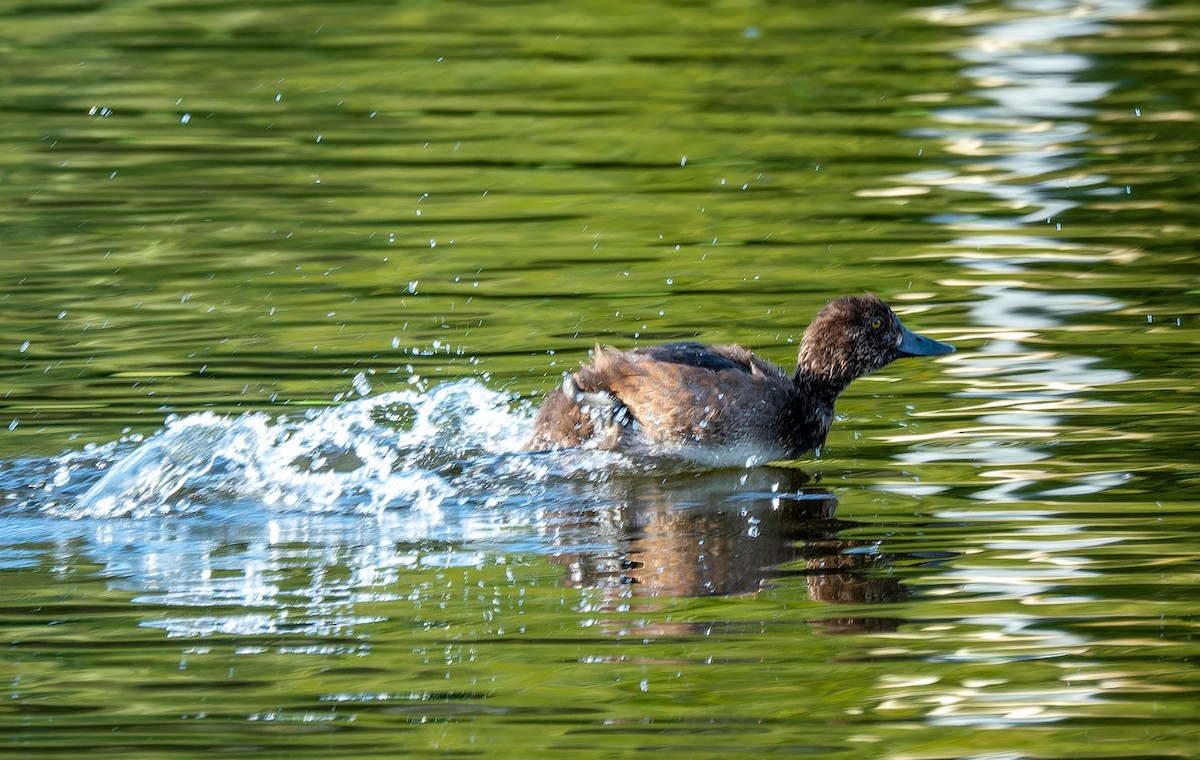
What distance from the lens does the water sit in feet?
21.5

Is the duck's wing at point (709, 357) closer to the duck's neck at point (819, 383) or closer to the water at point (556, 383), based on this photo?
the duck's neck at point (819, 383)

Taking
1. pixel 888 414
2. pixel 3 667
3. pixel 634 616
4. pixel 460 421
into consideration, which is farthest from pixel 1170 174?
pixel 3 667

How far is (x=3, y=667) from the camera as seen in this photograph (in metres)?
6.81

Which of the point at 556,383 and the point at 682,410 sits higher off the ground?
the point at 556,383

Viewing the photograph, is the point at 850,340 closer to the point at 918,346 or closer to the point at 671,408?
the point at 918,346

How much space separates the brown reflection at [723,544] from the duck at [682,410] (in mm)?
150

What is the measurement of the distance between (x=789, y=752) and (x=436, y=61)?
13.4 m

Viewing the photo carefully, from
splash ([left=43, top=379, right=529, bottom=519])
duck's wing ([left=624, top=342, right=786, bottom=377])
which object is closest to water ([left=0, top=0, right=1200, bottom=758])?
splash ([left=43, top=379, right=529, bottom=519])

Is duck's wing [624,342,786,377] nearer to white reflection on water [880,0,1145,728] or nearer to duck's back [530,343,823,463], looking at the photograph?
duck's back [530,343,823,463]

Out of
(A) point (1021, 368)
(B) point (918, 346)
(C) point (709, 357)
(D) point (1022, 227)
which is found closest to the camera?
(C) point (709, 357)

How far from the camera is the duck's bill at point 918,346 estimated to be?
9.88 meters

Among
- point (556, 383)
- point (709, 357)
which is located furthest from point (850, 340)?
point (556, 383)

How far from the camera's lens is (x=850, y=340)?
9719 mm

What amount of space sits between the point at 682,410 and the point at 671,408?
5 cm
